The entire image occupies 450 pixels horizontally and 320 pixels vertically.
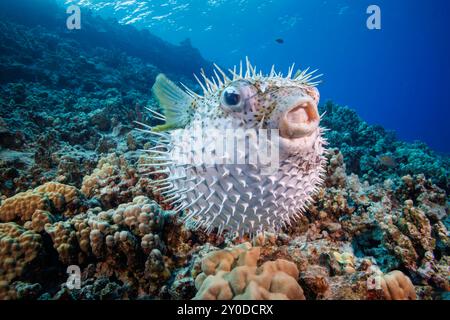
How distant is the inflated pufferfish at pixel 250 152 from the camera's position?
5.43 feet

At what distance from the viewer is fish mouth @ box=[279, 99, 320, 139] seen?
5.27 ft

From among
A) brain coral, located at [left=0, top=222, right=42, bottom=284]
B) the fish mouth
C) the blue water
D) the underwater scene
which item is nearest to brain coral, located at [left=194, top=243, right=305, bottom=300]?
the underwater scene

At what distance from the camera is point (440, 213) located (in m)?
4.18

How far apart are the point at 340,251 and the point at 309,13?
177 ft

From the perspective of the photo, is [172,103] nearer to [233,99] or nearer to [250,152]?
[233,99]

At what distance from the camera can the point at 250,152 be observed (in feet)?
5.40

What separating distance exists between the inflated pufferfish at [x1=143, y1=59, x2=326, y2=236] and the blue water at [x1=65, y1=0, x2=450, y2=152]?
36913 mm

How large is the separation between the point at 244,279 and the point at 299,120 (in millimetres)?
1199
